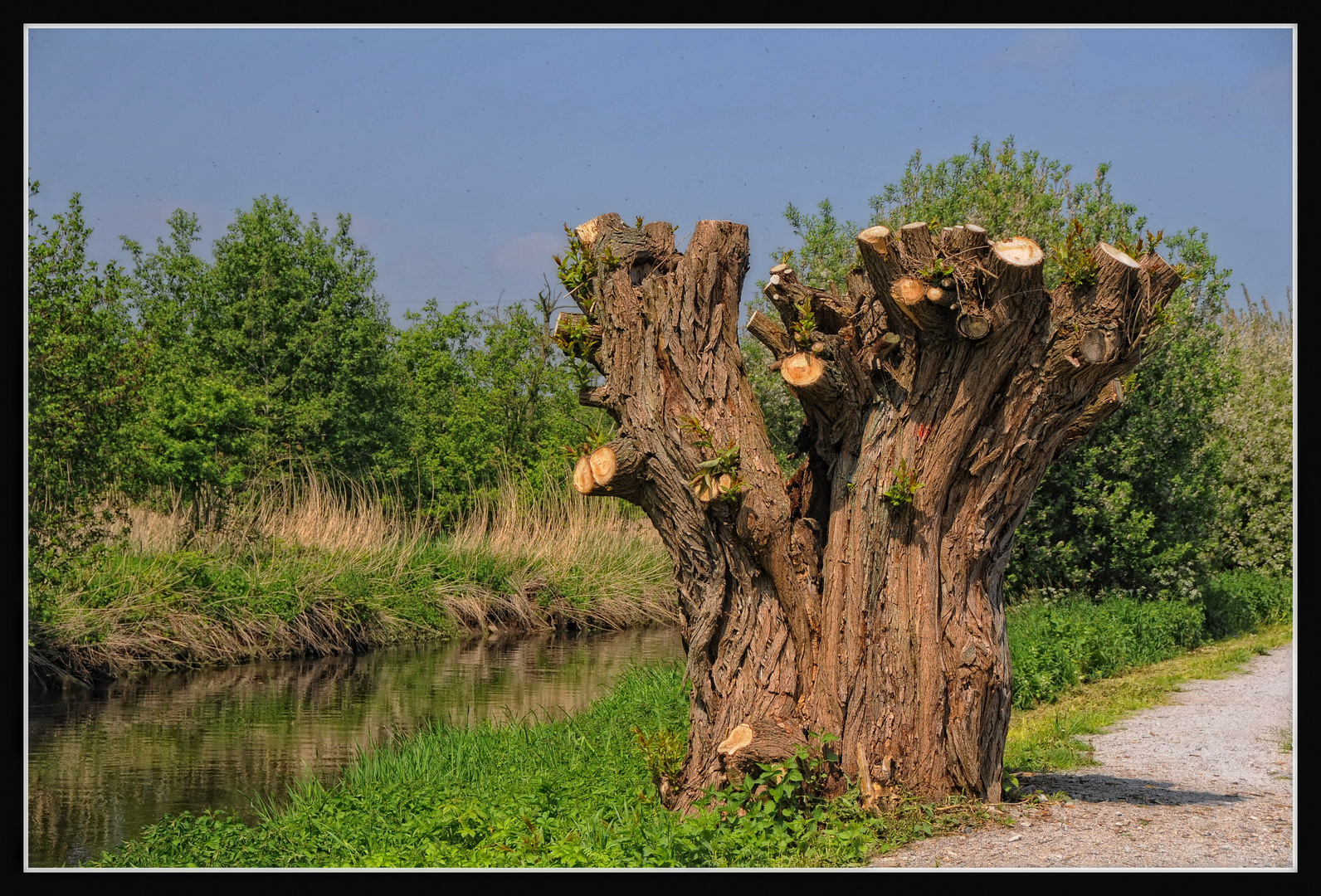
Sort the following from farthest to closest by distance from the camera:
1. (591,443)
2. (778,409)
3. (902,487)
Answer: (778,409), (591,443), (902,487)

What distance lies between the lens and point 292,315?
1029 inches

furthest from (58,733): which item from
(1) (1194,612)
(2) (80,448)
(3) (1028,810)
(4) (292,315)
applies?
(4) (292,315)

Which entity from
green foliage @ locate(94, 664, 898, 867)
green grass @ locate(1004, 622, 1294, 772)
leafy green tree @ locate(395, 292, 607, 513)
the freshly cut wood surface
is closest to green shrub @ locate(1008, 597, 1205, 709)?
green grass @ locate(1004, 622, 1294, 772)

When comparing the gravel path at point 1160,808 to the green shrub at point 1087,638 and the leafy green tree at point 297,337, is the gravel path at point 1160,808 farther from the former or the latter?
the leafy green tree at point 297,337

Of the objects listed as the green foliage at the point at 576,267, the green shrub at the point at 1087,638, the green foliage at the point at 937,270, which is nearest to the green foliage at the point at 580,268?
the green foliage at the point at 576,267

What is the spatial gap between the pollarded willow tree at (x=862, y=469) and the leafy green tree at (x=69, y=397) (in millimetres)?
6876

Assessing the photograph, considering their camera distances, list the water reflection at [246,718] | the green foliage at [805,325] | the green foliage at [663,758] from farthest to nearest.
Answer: the water reflection at [246,718] → the green foliage at [663,758] → the green foliage at [805,325]

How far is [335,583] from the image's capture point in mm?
15938

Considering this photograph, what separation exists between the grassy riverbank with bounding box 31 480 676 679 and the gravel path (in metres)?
9.99

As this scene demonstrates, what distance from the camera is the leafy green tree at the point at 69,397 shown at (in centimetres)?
1089

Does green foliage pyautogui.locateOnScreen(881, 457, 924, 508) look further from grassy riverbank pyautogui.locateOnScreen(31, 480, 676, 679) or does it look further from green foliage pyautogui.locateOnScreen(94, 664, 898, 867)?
grassy riverbank pyautogui.locateOnScreen(31, 480, 676, 679)

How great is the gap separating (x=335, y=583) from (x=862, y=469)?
11.4m

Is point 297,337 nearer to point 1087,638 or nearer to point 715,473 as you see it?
point 1087,638

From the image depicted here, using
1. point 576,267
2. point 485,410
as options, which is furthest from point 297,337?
point 576,267
